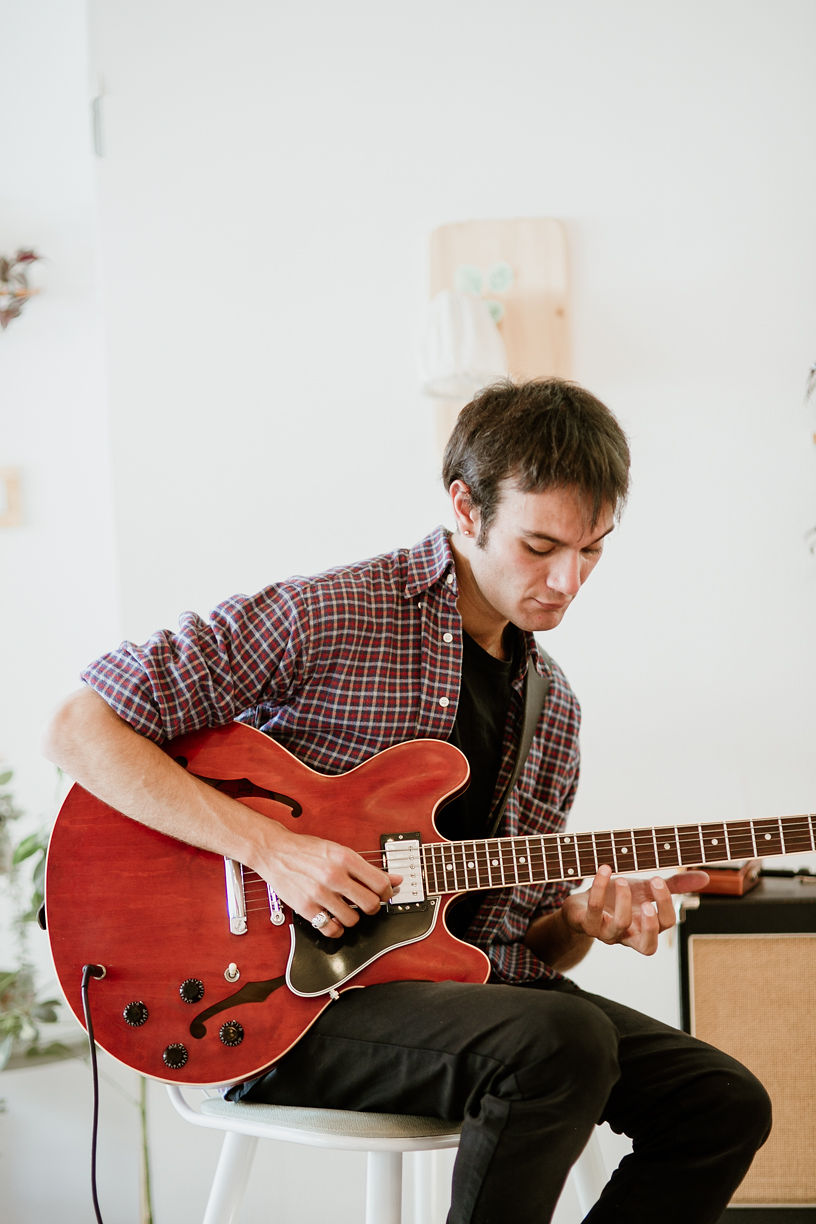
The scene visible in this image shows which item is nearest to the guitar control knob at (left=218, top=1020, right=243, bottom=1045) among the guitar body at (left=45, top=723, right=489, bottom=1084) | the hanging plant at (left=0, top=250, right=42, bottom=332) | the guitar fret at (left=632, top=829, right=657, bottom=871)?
the guitar body at (left=45, top=723, right=489, bottom=1084)

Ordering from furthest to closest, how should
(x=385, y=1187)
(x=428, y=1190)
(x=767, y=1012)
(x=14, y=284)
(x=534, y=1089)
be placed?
1. (x=14, y=284)
2. (x=767, y=1012)
3. (x=428, y=1190)
4. (x=385, y=1187)
5. (x=534, y=1089)

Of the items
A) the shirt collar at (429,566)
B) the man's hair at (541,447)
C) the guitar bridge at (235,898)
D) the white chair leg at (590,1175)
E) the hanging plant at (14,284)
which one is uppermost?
the hanging plant at (14,284)

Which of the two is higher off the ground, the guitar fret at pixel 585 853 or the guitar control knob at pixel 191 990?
the guitar fret at pixel 585 853

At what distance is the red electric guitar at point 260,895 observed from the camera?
4.07ft

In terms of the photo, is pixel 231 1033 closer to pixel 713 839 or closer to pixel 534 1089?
pixel 534 1089

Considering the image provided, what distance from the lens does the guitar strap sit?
4.84 ft

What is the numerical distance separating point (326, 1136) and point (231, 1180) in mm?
254

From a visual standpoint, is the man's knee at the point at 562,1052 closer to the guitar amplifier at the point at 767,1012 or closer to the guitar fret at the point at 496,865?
the guitar fret at the point at 496,865

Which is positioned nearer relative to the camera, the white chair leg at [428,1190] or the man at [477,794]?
the man at [477,794]

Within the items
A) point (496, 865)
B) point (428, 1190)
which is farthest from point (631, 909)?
point (428, 1190)

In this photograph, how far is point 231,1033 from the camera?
1238mm

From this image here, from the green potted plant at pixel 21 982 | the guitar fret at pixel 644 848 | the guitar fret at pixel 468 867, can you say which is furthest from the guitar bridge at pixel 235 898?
the green potted plant at pixel 21 982

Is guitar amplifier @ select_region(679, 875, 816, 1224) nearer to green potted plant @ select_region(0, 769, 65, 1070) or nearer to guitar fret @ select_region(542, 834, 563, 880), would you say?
guitar fret @ select_region(542, 834, 563, 880)

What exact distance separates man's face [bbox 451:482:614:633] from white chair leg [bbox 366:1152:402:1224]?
0.65 meters
